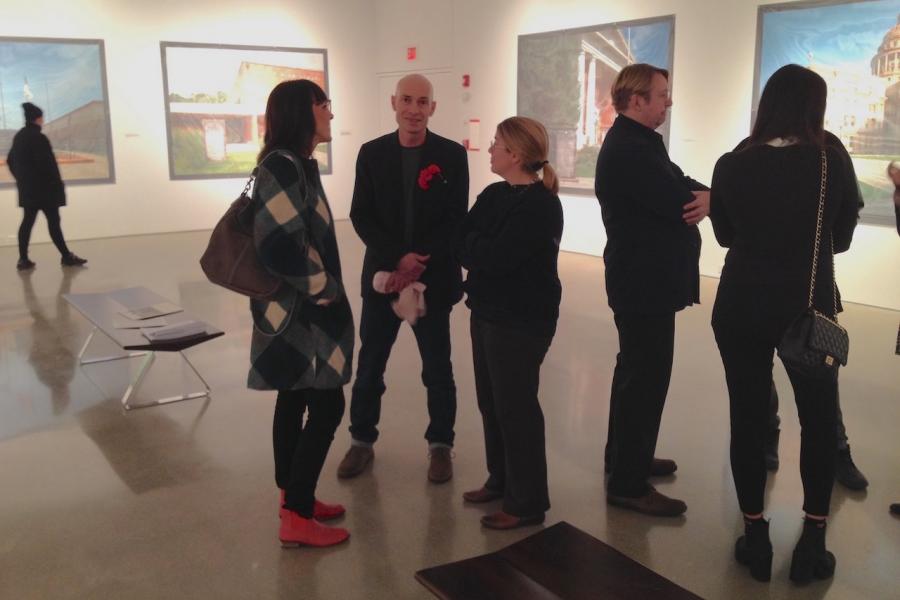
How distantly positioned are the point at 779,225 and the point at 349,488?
6.55ft

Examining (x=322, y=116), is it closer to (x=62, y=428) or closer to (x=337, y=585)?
Result: (x=337, y=585)

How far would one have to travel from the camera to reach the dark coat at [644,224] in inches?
114

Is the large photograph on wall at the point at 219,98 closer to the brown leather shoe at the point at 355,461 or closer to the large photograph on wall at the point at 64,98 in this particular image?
the large photograph on wall at the point at 64,98

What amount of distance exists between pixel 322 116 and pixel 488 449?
1416mm

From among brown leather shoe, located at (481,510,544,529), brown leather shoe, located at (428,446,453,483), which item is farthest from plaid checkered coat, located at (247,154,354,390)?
brown leather shoe, located at (428,446,453,483)

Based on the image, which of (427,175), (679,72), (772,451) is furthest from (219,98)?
(772,451)

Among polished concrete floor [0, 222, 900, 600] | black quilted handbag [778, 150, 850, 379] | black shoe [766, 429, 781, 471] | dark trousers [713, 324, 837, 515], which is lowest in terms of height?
polished concrete floor [0, 222, 900, 600]

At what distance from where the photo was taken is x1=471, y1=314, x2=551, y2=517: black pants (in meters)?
2.89

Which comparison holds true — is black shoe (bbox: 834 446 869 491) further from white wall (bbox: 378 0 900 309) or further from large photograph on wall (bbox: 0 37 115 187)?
large photograph on wall (bbox: 0 37 115 187)

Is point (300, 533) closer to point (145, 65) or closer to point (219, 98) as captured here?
point (145, 65)

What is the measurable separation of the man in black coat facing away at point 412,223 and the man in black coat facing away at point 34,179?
6.71 m

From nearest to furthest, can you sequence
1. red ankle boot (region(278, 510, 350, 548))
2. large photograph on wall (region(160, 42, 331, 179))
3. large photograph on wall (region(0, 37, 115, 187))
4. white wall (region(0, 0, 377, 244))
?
1. red ankle boot (region(278, 510, 350, 548))
2. large photograph on wall (region(0, 37, 115, 187))
3. white wall (region(0, 0, 377, 244))
4. large photograph on wall (region(160, 42, 331, 179))

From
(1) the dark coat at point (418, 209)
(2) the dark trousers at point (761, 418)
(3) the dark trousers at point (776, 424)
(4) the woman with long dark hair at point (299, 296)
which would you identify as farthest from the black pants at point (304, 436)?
(3) the dark trousers at point (776, 424)

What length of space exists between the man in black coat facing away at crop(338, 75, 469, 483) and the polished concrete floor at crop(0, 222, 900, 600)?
46 cm
